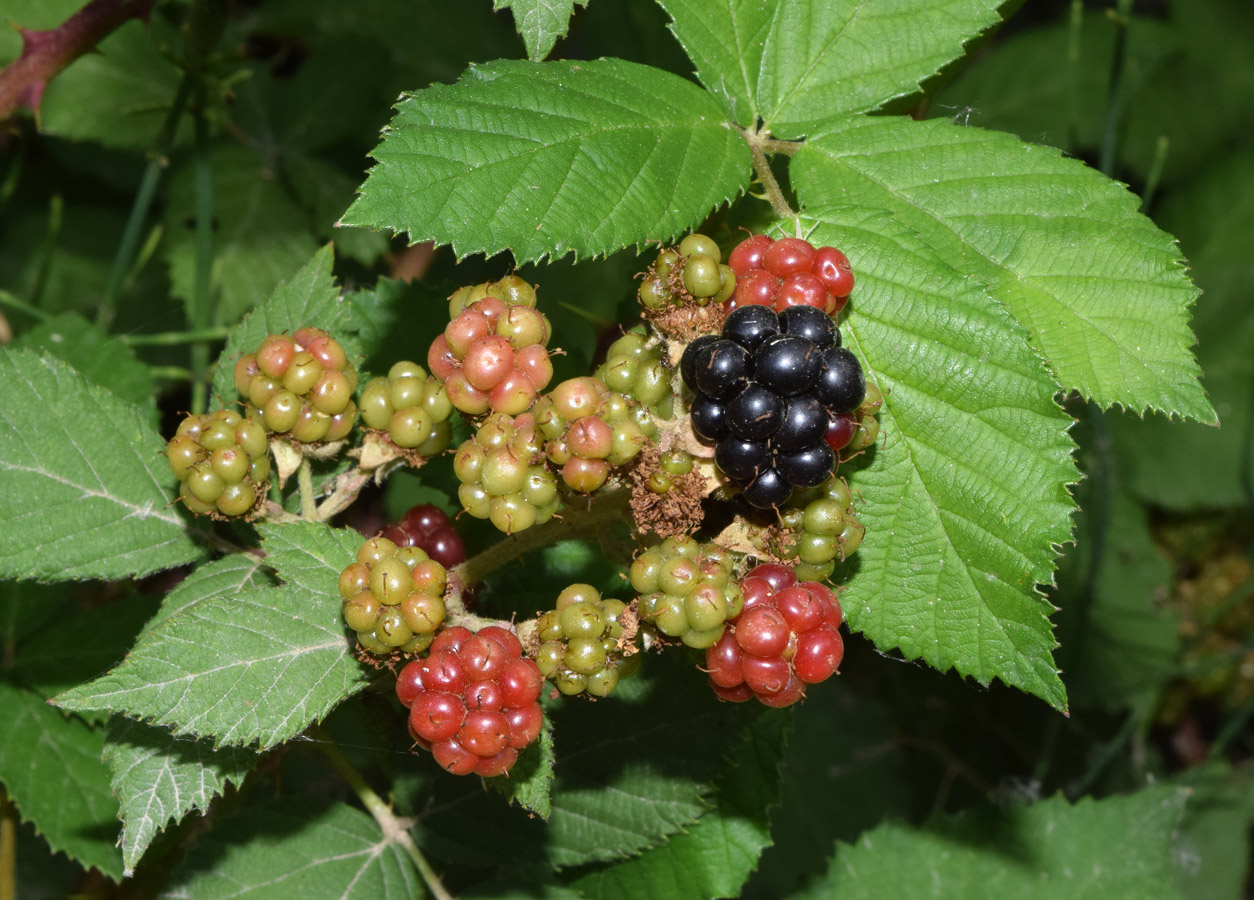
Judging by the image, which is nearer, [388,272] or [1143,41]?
[388,272]

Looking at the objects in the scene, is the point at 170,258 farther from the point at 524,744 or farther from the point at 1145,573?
the point at 1145,573

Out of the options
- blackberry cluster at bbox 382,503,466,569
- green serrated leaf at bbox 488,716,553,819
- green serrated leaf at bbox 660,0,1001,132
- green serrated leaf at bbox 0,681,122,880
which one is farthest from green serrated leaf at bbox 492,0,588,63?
green serrated leaf at bbox 0,681,122,880

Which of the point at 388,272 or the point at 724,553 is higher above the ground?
the point at 724,553

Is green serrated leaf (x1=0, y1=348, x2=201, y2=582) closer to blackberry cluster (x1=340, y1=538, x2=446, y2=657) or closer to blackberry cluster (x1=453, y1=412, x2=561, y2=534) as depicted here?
blackberry cluster (x1=340, y1=538, x2=446, y2=657)

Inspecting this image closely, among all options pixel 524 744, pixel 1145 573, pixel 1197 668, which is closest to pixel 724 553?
pixel 524 744

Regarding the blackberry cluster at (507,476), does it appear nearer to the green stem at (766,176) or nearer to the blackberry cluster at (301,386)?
the blackberry cluster at (301,386)

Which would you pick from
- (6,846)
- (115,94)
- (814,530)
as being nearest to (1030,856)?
(814,530)

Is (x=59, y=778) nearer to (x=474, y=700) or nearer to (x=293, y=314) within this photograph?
(x=293, y=314)
